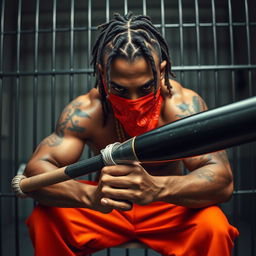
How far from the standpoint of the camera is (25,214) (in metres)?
3.10

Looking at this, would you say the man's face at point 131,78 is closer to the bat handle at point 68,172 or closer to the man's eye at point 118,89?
the man's eye at point 118,89

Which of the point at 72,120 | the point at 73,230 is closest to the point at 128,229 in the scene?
the point at 73,230

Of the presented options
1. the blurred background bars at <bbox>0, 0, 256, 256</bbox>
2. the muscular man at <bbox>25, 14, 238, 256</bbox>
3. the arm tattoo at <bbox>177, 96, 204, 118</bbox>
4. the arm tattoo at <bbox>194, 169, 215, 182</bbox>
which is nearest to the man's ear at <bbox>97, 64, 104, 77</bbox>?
the muscular man at <bbox>25, 14, 238, 256</bbox>

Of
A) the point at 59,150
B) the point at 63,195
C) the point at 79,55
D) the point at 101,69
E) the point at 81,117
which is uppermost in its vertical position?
the point at 79,55

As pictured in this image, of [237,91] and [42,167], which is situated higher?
[237,91]

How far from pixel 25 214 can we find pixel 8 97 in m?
1.11

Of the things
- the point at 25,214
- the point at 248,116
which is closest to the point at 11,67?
the point at 25,214

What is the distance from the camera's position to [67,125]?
3.34 feet

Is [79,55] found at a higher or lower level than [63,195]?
higher

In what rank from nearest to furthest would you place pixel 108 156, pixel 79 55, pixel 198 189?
pixel 108 156, pixel 198 189, pixel 79 55

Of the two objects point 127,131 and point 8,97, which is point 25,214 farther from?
point 127,131

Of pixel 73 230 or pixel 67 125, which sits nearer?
pixel 73 230

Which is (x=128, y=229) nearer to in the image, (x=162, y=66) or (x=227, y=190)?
(x=227, y=190)

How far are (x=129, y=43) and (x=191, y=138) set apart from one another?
1.36 ft
